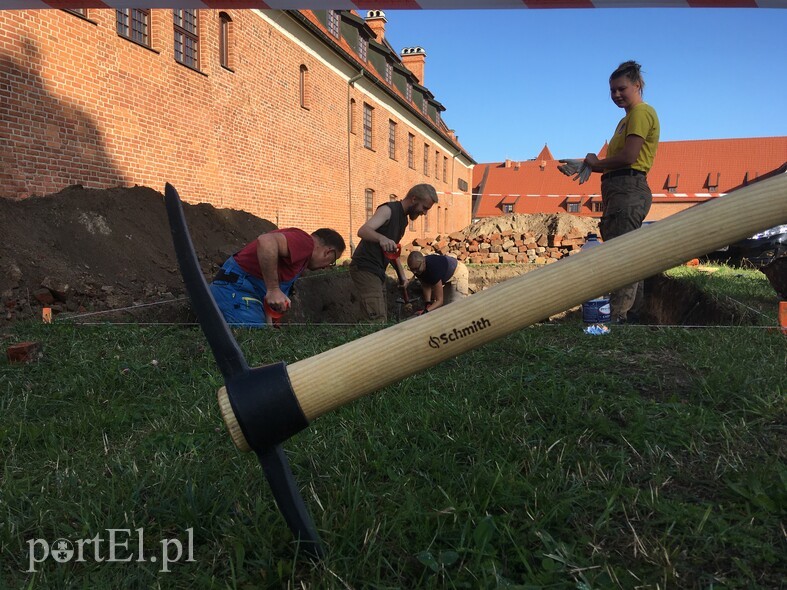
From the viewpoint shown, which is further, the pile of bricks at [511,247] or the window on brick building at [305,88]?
the pile of bricks at [511,247]

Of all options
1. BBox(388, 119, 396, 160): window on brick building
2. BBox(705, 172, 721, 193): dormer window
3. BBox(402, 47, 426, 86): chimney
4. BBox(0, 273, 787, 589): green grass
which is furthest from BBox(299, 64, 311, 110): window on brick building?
BBox(705, 172, 721, 193): dormer window

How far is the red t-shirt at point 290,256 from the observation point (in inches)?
179

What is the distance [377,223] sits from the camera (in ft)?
18.8

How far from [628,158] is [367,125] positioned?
18509mm

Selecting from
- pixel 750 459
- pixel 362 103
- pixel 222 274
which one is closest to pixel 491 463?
pixel 750 459

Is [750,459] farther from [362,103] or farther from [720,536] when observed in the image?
[362,103]

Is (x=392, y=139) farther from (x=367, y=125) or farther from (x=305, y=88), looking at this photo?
(x=305, y=88)

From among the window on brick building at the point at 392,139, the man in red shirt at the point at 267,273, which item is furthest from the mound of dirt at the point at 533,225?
the man in red shirt at the point at 267,273

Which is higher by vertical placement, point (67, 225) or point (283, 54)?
point (283, 54)

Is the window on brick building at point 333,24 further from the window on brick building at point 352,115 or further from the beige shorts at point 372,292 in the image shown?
the beige shorts at point 372,292

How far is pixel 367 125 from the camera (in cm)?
2153

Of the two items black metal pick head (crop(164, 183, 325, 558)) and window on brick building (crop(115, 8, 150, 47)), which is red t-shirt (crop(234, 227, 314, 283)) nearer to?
black metal pick head (crop(164, 183, 325, 558))

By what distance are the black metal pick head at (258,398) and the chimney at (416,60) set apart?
1426 inches

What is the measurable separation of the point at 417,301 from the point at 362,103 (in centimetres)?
1330
